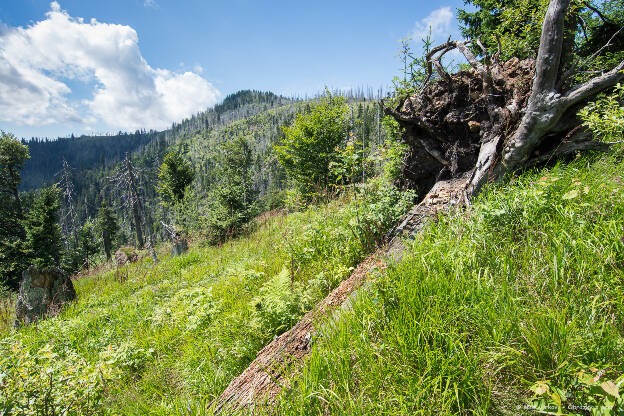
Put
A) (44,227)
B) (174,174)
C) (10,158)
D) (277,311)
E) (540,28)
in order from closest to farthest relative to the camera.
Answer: (277,311) → (540,28) → (10,158) → (44,227) → (174,174)

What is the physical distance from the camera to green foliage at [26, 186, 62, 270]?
77.6 feet

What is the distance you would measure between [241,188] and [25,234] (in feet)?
73.6

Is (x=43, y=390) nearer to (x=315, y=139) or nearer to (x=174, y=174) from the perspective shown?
(x=315, y=139)

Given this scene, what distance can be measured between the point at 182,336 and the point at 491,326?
3790 mm

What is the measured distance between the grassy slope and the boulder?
9.16 meters

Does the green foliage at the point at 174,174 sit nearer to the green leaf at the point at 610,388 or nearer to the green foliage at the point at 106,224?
the green leaf at the point at 610,388

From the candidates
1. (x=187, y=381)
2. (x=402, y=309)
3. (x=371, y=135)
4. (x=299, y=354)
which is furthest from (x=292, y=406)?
(x=371, y=135)

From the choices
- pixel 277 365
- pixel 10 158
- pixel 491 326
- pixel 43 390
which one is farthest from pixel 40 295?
pixel 10 158

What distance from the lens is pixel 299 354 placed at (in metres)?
2.33

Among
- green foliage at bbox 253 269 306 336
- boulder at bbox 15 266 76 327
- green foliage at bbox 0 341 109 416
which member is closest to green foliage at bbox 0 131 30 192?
boulder at bbox 15 266 76 327

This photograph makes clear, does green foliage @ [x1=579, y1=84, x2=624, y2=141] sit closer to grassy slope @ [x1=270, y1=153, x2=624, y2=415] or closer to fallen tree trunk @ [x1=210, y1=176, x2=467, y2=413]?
grassy slope @ [x1=270, y1=153, x2=624, y2=415]

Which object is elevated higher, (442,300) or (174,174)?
(174,174)

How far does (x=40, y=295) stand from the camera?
7.25 meters

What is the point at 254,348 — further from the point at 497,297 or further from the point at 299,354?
the point at 497,297
